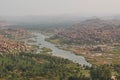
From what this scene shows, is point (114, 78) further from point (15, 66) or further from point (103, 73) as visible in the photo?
point (15, 66)

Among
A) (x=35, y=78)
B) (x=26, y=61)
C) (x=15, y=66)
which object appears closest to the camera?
(x=35, y=78)

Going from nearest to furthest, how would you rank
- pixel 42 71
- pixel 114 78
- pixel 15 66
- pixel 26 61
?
pixel 114 78, pixel 42 71, pixel 15 66, pixel 26 61

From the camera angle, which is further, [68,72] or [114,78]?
[68,72]

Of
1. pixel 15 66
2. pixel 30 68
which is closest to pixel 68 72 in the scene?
pixel 30 68

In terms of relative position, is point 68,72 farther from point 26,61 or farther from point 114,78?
point 26,61

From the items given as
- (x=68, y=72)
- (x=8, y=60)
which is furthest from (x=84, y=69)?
(x=8, y=60)

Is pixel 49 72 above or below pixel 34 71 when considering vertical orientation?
above

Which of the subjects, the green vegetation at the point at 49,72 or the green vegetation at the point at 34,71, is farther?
the green vegetation at the point at 34,71

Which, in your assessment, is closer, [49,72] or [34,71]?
[49,72]

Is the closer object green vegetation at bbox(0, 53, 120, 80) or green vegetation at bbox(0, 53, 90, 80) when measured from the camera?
green vegetation at bbox(0, 53, 120, 80)
